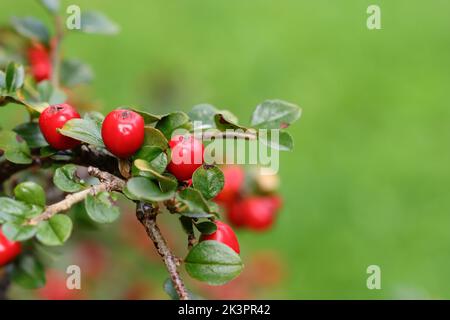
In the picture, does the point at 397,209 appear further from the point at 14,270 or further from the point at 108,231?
the point at 14,270

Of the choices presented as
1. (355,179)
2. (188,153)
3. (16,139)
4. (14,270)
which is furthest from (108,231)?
(355,179)

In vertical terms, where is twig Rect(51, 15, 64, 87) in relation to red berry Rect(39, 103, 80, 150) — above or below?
above

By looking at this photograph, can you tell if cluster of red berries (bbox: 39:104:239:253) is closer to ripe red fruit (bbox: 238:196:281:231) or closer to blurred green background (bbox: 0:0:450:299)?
ripe red fruit (bbox: 238:196:281:231)

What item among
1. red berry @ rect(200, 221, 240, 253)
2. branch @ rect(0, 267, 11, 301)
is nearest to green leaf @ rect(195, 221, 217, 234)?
red berry @ rect(200, 221, 240, 253)

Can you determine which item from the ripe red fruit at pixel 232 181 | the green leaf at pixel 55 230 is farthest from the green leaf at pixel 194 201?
the ripe red fruit at pixel 232 181

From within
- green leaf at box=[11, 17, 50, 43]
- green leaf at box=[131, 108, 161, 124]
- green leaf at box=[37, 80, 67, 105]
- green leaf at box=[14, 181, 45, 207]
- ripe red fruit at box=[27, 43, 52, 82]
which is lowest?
green leaf at box=[14, 181, 45, 207]

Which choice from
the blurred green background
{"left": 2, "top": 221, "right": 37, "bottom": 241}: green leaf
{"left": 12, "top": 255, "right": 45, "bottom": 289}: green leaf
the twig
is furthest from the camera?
the blurred green background

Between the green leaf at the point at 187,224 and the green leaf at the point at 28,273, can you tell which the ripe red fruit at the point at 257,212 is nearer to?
the green leaf at the point at 28,273

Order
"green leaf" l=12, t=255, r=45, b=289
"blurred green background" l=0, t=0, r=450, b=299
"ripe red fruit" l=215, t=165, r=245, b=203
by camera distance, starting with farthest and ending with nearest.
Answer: "blurred green background" l=0, t=0, r=450, b=299
"ripe red fruit" l=215, t=165, r=245, b=203
"green leaf" l=12, t=255, r=45, b=289
